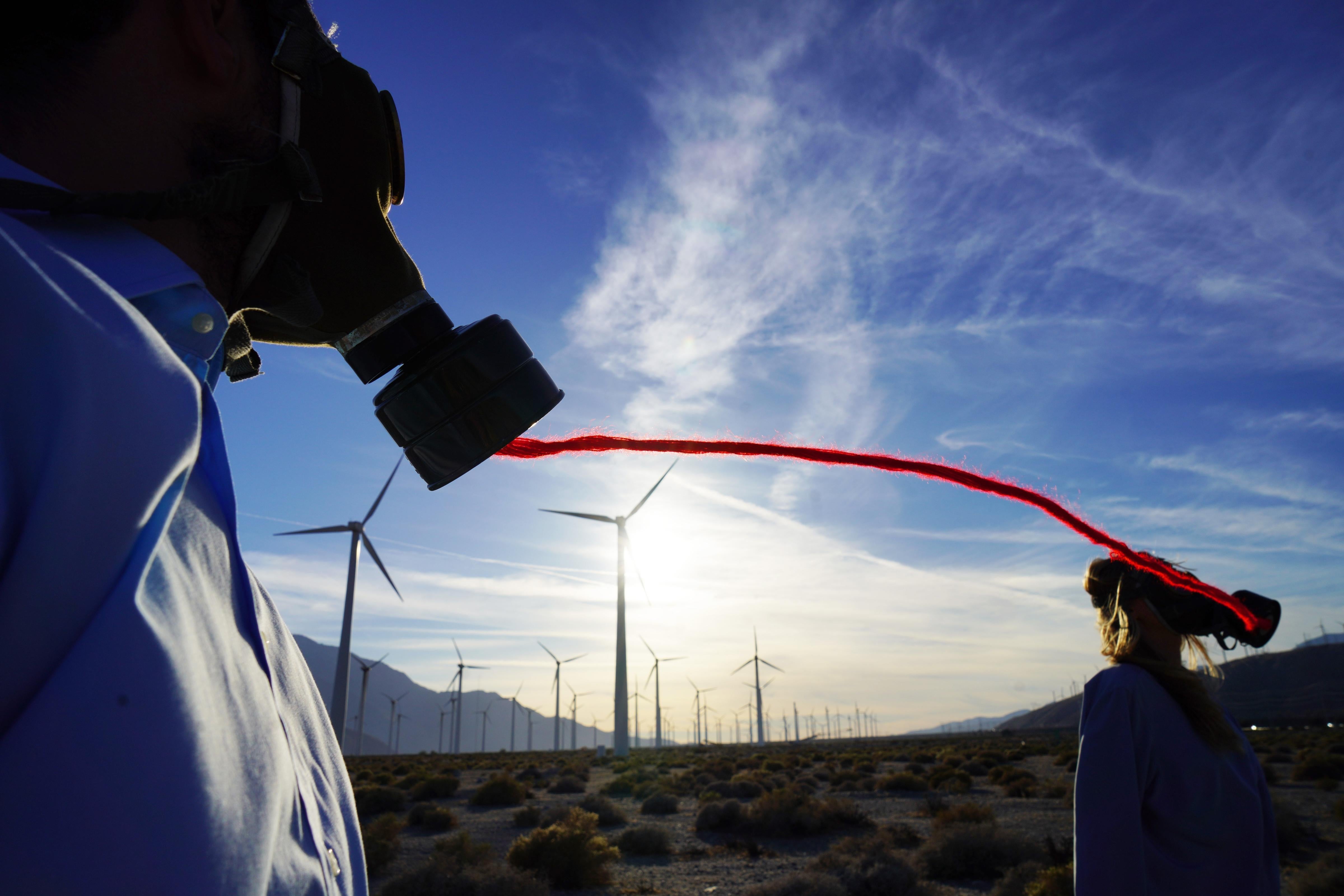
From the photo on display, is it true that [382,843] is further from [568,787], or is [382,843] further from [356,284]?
[356,284]

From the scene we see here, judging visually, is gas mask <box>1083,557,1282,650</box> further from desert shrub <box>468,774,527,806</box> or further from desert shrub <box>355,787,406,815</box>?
desert shrub <box>468,774,527,806</box>

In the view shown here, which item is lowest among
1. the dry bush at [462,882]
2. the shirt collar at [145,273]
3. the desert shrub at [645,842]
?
the desert shrub at [645,842]

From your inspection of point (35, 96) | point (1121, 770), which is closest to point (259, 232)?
point (35, 96)

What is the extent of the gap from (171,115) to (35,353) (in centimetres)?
67

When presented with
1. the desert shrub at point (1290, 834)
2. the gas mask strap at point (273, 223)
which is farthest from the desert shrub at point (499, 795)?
the gas mask strap at point (273, 223)

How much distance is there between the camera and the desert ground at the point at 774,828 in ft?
38.3

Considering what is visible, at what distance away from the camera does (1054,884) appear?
10.3 meters

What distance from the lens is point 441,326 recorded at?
181 centimetres

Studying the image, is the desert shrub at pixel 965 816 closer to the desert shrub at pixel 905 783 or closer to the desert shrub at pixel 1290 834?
the desert shrub at pixel 1290 834

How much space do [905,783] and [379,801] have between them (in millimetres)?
19421

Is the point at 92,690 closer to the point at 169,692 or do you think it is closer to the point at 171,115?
the point at 169,692

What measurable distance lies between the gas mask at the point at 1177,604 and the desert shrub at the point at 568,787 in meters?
26.4

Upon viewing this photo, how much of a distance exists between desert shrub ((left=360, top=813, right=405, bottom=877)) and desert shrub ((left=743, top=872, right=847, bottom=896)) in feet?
24.7

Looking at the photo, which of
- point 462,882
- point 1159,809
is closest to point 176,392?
point 1159,809
